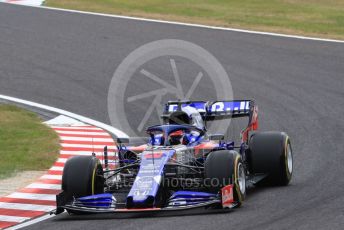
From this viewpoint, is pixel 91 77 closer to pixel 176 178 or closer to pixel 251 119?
pixel 251 119

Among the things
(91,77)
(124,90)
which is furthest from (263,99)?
(91,77)

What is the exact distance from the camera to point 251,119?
14.3 metres

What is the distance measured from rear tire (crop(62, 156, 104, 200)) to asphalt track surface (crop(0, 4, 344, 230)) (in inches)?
14.7

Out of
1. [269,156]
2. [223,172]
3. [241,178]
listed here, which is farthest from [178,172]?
[269,156]

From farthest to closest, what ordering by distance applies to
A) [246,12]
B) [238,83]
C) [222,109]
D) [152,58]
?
[246,12], [152,58], [238,83], [222,109]

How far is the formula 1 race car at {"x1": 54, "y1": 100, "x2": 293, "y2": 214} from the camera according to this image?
37.8ft

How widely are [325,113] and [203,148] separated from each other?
6.80 metres

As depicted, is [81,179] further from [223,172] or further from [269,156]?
[269,156]

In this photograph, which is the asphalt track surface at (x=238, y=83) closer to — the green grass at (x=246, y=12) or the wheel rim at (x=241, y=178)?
the wheel rim at (x=241, y=178)

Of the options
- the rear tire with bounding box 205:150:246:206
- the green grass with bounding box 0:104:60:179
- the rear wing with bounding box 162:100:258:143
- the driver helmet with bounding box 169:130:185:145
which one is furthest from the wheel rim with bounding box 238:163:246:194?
the green grass with bounding box 0:104:60:179

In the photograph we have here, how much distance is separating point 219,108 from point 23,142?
438cm

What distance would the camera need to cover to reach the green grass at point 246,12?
2912cm

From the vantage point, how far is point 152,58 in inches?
1006

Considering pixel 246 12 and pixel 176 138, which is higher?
pixel 246 12
